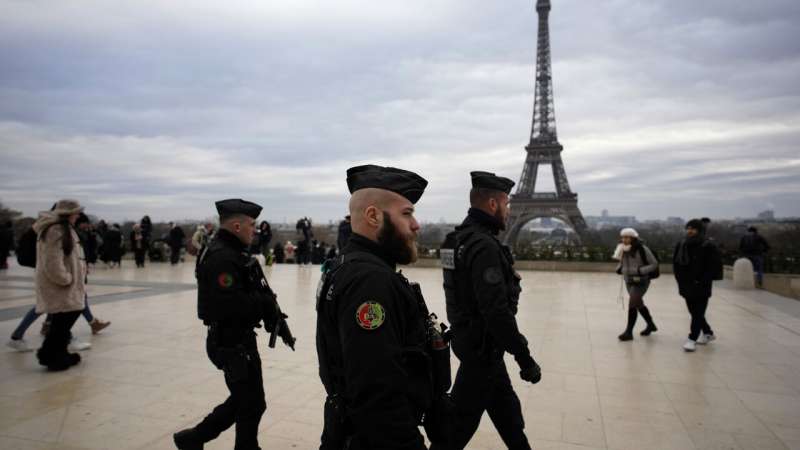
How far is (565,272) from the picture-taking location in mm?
17500

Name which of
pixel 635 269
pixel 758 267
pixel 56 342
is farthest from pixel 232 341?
pixel 758 267

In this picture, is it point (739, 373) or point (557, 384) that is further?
point (739, 373)

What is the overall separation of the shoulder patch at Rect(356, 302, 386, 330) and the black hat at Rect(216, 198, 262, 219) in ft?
6.92

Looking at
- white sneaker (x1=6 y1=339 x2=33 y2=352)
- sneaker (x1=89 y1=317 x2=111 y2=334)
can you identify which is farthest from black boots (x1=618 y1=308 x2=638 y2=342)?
white sneaker (x1=6 y1=339 x2=33 y2=352)

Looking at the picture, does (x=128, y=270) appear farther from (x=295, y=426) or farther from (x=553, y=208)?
(x=553, y=208)

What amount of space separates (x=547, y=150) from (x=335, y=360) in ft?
170

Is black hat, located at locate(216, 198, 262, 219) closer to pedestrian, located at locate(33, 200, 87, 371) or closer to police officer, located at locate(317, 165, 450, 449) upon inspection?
police officer, located at locate(317, 165, 450, 449)

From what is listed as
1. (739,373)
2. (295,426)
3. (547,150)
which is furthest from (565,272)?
(547,150)

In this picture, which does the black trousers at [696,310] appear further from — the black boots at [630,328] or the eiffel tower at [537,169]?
the eiffel tower at [537,169]

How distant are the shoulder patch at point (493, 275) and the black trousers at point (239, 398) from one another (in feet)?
5.26

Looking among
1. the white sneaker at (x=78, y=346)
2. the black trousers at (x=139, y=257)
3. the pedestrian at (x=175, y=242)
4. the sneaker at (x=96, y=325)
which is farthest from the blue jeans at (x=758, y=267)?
the black trousers at (x=139, y=257)

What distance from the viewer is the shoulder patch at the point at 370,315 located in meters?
1.61

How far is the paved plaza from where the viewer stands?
3916 millimetres

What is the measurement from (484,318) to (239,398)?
1.63m
